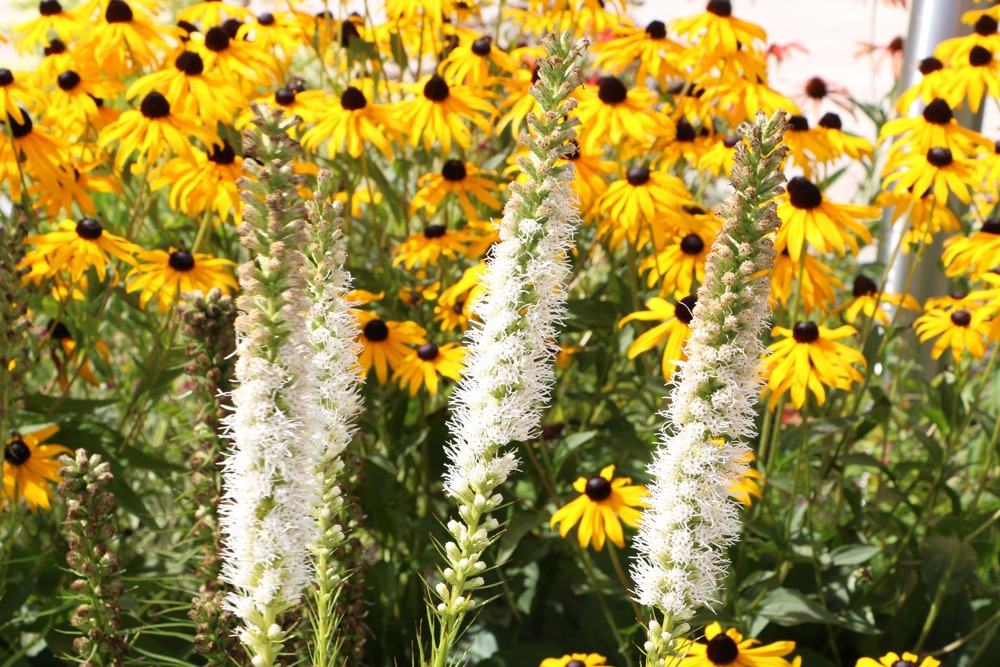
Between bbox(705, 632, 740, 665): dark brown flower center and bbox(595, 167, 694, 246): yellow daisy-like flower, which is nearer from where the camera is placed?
bbox(705, 632, 740, 665): dark brown flower center

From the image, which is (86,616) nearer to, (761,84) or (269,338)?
(269,338)

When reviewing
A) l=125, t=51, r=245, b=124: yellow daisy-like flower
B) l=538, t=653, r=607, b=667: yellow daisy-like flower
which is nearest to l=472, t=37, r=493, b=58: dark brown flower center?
l=125, t=51, r=245, b=124: yellow daisy-like flower

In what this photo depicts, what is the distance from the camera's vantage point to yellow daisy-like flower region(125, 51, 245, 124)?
11.1 ft

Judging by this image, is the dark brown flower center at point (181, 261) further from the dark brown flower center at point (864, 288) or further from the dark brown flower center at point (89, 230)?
the dark brown flower center at point (864, 288)

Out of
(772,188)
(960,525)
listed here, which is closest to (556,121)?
(772,188)

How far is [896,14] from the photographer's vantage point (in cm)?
1399

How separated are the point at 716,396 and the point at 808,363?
4.98ft

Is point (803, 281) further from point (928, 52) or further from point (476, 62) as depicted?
point (928, 52)

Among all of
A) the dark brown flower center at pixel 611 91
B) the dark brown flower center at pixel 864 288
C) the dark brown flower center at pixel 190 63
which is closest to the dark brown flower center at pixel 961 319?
the dark brown flower center at pixel 864 288

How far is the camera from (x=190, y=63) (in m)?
3.48

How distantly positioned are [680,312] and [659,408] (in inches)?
25.7

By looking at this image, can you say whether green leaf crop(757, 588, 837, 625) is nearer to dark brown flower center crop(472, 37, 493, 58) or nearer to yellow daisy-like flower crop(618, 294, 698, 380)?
yellow daisy-like flower crop(618, 294, 698, 380)

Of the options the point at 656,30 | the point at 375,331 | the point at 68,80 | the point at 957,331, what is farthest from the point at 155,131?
the point at 957,331

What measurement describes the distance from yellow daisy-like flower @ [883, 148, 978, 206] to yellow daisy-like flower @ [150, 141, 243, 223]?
74.4 inches
